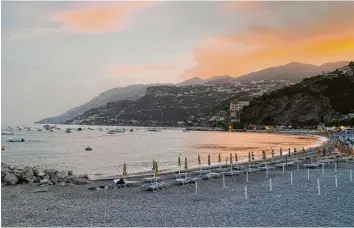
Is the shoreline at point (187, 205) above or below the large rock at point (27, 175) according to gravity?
below

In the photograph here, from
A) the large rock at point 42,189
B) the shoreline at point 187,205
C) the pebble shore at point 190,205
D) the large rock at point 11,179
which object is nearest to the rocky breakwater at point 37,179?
the large rock at point 11,179

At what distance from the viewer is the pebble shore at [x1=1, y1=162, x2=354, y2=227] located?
16.8 m

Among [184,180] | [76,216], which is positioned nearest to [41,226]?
[76,216]

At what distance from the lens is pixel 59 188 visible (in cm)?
2783

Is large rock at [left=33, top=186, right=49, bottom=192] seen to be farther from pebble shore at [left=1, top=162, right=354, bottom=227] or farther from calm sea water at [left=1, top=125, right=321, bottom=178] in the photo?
calm sea water at [left=1, top=125, right=321, bottom=178]

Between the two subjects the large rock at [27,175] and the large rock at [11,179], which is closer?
the large rock at [11,179]

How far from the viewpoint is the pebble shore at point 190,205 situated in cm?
1684

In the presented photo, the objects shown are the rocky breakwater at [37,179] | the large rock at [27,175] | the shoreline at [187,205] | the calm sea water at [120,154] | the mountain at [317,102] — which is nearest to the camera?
the shoreline at [187,205]

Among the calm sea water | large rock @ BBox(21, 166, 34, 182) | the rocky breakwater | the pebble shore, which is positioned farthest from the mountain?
large rock @ BBox(21, 166, 34, 182)

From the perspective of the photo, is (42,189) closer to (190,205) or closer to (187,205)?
(187,205)

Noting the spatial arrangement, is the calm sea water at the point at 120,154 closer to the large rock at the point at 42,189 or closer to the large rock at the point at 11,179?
the large rock at the point at 11,179

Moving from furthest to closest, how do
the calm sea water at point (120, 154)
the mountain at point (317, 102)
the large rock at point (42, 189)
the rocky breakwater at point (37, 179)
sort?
1. the mountain at point (317, 102)
2. the calm sea water at point (120, 154)
3. the rocky breakwater at point (37, 179)
4. the large rock at point (42, 189)

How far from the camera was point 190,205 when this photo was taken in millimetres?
20469

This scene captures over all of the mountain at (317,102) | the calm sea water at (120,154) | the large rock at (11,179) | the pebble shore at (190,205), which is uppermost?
the mountain at (317,102)
